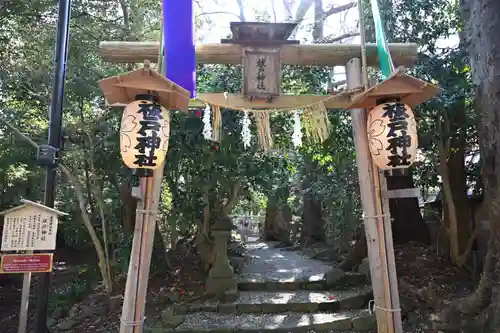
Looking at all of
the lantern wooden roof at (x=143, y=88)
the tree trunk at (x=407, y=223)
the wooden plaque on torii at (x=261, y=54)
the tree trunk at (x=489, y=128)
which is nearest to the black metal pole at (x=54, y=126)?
the lantern wooden roof at (x=143, y=88)

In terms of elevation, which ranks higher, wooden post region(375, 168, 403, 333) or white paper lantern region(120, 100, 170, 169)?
white paper lantern region(120, 100, 170, 169)

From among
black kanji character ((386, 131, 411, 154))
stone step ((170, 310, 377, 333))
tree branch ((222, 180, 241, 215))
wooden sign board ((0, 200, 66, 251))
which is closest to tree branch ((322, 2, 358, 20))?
tree branch ((222, 180, 241, 215))

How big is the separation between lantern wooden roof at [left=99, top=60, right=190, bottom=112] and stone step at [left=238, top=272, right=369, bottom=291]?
5.90 m

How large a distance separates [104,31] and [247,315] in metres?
6.83

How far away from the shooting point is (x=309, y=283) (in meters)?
8.81

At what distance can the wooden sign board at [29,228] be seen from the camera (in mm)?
4660

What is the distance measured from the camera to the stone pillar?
815cm

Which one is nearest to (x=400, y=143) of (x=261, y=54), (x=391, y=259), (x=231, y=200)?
(x=391, y=259)

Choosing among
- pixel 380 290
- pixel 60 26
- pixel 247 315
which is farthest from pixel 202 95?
pixel 247 315

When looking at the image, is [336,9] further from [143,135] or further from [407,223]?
[143,135]

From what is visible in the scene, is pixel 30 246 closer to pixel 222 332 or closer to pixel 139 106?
pixel 139 106

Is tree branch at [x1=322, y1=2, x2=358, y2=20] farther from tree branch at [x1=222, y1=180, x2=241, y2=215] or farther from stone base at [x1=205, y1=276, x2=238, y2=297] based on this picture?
stone base at [x1=205, y1=276, x2=238, y2=297]

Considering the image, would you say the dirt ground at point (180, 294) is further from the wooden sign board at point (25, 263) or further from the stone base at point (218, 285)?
the wooden sign board at point (25, 263)

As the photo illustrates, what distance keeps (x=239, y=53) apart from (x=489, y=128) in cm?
349
